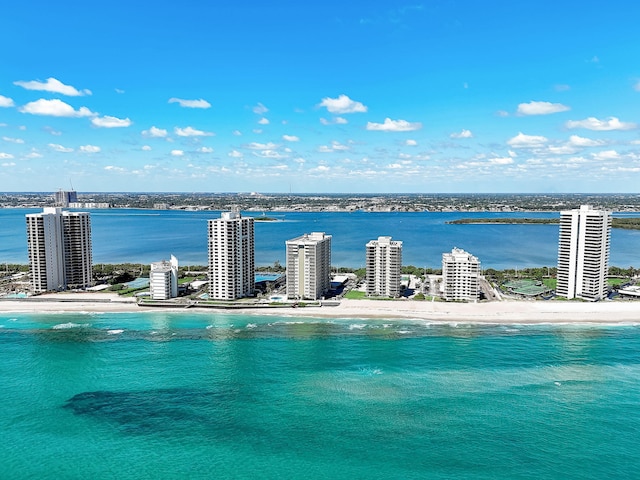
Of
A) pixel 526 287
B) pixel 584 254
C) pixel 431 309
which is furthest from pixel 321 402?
pixel 584 254

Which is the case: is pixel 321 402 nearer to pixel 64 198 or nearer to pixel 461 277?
pixel 461 277

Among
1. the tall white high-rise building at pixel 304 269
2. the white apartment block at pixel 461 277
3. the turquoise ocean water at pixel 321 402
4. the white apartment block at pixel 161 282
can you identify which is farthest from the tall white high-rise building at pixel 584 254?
the white apartment block at pixel 161 282

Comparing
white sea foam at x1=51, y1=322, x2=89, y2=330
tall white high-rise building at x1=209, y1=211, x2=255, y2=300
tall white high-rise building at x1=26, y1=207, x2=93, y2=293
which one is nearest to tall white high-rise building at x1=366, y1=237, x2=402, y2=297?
tall white high-rise building at x1=209, y1=211, x2=255, y2=300

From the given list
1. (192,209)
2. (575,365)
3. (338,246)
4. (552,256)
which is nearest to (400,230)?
(338,246)

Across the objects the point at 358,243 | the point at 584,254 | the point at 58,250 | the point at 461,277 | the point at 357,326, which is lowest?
the point at 357,326

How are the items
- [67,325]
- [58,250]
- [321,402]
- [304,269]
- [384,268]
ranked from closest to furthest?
1. [321,402]
2. [67,325]
3. [304,269]
4. [384,268]
5. [58,250]

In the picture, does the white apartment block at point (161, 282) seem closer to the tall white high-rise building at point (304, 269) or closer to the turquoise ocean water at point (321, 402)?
the turquoise ocean water at point (321, 402)

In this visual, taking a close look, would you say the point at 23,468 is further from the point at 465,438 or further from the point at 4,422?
the point at 465,438
